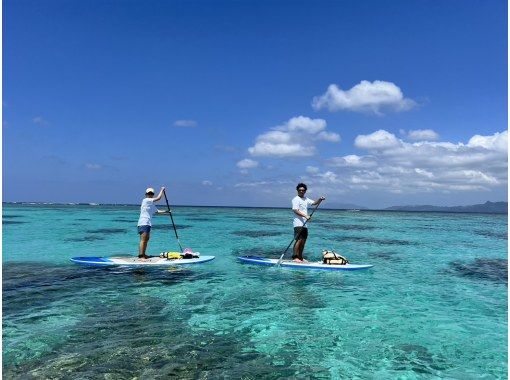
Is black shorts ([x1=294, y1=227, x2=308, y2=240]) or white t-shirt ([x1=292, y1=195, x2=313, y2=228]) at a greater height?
white t-shirt ([x1=292, y1=195, x2=313, y2=228])

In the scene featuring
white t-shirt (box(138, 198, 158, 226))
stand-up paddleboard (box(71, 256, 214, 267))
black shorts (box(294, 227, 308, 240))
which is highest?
white t-shirt (box(138, 198, 158, 226))

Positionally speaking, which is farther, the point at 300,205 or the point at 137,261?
the point at 137,261

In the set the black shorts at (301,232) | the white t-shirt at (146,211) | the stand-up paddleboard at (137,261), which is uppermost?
the white t-shirt at (146,211)

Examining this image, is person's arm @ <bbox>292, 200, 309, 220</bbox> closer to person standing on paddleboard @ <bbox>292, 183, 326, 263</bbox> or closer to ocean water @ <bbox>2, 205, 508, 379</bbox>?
person standing on paddleboard @ <bbox>292, 183, 326, 263</bbox>

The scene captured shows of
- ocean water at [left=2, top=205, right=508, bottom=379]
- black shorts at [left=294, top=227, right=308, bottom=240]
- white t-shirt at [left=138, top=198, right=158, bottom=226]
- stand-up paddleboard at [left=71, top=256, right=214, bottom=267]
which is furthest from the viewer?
stand-up paddleboard at [left=71, top=256, right=214, bottom=267]

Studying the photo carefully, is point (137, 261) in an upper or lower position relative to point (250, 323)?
upper

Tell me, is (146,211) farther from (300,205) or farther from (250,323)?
(250,323)

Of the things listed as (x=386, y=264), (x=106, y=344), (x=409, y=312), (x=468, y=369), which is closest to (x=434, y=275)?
(x=386, y=264)

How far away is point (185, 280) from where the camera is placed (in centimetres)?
1456

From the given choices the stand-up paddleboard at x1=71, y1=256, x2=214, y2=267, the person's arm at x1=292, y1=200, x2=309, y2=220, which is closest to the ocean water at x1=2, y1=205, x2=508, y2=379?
the stand-up paddleboard at x1=71, y1=256, x2=214, y2=267

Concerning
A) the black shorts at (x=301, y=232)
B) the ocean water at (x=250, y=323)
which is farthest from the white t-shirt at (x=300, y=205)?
the ocean water at (x=250, y=323)

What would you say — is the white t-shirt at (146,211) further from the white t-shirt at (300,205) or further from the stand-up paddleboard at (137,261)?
the white t-shirt at (300,205)

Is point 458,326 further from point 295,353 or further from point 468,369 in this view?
point 295,353

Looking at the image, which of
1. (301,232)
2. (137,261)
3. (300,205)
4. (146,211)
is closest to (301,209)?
(300,205)
